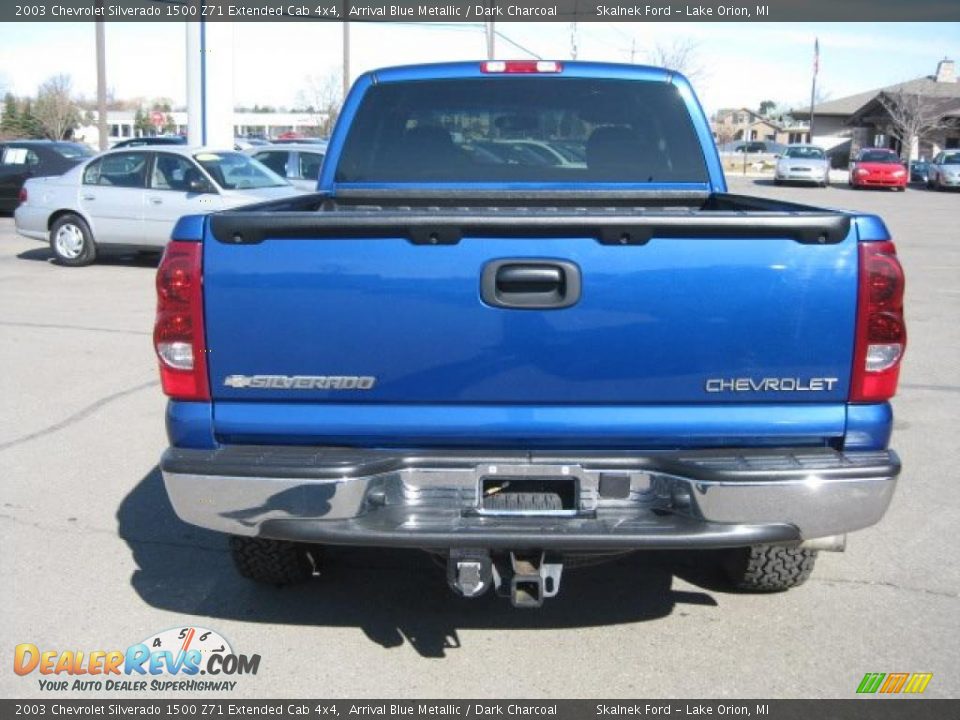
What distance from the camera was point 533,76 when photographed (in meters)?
4.92

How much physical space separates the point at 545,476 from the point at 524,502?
130 millimetres

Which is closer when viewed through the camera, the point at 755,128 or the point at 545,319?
the point at 545,319

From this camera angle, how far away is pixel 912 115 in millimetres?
52812

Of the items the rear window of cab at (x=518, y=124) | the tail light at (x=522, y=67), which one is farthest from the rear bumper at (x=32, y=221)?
the tail light at (x=522, y=67)

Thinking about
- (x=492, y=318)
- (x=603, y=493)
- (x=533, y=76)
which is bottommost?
(x=603, y=493)

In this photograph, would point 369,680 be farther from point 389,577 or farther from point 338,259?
point 338,259

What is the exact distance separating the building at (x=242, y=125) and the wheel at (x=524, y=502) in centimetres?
5877

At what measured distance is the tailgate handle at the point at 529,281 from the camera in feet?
10.1

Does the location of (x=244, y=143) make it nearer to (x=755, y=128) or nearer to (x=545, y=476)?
(x=545, y=476)

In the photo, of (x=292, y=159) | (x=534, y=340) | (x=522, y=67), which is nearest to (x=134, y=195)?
(x=292, y=159)

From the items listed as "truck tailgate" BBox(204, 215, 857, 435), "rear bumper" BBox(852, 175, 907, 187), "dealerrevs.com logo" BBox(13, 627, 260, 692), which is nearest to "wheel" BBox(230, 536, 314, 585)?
"dealerrevs.com logo" BBox(13, 627, 260, 692)

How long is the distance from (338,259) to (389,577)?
69.9 inches

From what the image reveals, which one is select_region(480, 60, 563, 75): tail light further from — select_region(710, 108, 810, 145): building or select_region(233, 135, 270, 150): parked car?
select_region(710, 108, 810, 145): building
